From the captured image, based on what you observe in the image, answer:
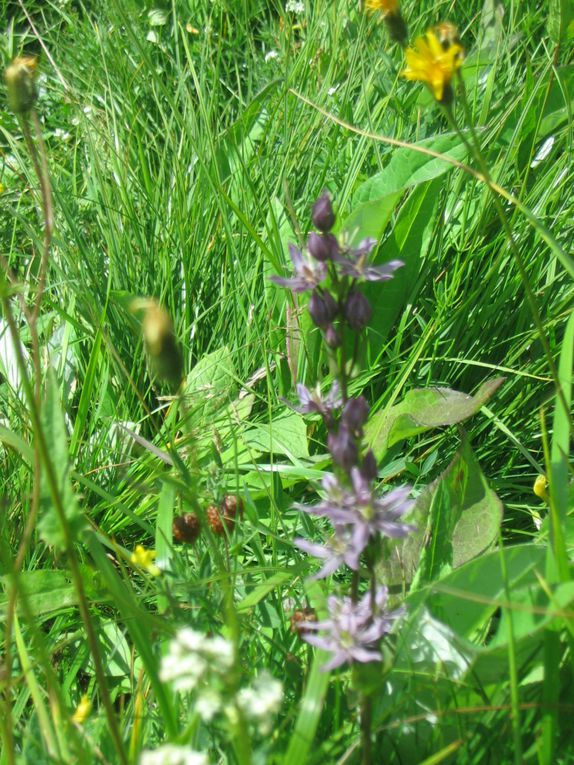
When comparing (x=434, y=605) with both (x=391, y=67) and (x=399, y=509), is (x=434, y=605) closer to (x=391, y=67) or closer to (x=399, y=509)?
(x=399, y=509)

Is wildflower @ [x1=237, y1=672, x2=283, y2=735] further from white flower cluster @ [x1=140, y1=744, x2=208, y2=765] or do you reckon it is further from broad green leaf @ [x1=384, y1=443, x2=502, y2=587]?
broad green leaf @ [x1=384, y1=443, x2=502, y2=587]

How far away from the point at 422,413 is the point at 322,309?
0.53m

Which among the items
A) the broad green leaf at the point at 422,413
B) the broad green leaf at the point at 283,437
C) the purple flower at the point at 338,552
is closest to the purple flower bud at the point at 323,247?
the purple flower at the point at 338,552

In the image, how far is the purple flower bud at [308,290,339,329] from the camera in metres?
0.82

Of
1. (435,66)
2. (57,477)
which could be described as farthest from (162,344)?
(435,66)

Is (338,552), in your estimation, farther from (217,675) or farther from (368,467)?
(217,675)

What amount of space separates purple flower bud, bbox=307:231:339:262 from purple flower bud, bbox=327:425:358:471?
0.17 metres

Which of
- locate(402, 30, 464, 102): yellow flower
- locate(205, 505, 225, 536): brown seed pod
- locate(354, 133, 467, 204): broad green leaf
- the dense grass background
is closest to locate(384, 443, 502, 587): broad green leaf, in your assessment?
the dense grass background

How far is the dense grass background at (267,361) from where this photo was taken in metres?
0.90

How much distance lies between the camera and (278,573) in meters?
1.12

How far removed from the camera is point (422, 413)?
130 cm

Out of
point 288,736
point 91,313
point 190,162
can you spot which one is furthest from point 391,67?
point 288,736

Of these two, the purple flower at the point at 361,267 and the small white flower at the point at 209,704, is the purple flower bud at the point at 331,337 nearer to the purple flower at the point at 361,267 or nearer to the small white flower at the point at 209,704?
the purple flower at the point at 361,267

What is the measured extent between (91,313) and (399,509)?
988 mm
